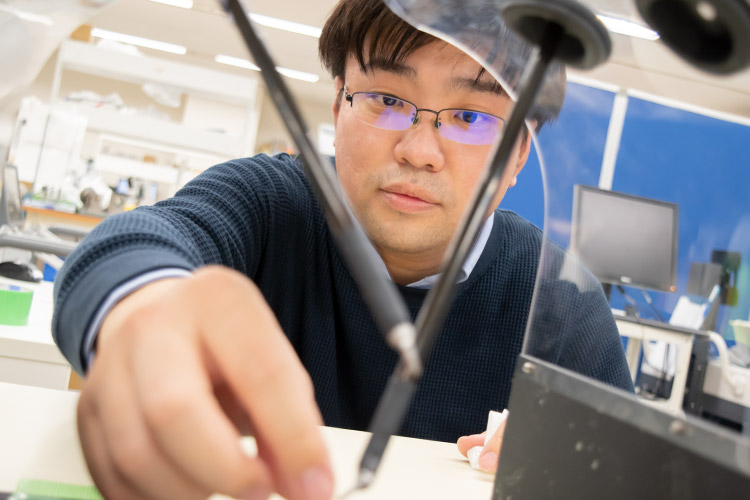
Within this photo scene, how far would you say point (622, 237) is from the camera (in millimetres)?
424

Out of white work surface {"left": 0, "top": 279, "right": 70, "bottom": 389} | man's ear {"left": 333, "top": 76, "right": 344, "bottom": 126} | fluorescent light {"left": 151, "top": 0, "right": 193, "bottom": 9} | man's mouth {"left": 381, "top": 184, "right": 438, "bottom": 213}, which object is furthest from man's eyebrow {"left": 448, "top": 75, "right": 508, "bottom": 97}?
fluorescent light {"left": 151, "top": 0, "right": 193, "bottom": 9}

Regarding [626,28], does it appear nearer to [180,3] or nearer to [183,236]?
[183,236]

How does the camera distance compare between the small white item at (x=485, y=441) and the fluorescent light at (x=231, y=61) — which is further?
the fluorescent light at (x=231, y=61)

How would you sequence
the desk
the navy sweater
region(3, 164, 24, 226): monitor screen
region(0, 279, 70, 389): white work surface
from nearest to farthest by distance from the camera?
the navy sweater → region(0, 279, 70, 389): white work surface → region(3, 164, 24, 226): monitor screen → the desk

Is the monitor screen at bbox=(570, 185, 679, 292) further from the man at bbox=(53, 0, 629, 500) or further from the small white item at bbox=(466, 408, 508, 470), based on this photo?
the small white item at bbox=(466, 408, 508, 470)

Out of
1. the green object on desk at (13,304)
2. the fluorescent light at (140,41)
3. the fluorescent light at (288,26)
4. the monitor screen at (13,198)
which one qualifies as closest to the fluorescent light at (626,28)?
the green object on desk at (13,304)

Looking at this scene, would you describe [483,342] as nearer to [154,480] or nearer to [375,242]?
[375,242]

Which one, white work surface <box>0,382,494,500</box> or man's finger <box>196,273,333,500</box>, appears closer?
man's finger <box>196,273,333,500</box>

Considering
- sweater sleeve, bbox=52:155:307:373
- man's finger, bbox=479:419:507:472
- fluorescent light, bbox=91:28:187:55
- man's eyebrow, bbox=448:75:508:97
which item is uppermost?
fluorescent light, bbox=91:28:187:55

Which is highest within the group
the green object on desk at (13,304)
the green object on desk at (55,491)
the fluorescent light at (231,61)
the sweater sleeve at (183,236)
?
the fluorescent light at (231,61)

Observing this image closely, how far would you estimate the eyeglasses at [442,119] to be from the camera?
0.83 metres

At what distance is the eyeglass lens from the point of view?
83 cm

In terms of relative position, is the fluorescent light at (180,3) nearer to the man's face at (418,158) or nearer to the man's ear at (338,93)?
the man's ear at (338,93)

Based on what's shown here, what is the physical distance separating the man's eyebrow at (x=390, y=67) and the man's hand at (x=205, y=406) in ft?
2.21
